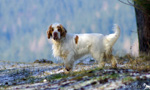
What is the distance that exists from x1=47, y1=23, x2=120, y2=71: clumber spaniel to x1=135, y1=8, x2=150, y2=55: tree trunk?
12.7 feet

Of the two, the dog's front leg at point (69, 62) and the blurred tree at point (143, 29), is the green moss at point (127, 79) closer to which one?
the dog's front leg at point (69, 62)

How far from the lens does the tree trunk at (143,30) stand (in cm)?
1111

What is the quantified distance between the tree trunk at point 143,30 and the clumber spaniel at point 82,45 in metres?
3.87

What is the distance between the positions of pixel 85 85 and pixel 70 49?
287cm

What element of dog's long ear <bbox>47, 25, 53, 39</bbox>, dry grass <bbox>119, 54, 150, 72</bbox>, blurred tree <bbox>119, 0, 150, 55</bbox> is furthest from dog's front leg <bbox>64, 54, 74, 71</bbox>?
blurred tree <bbox>119, 0, 150, 55</bbox>

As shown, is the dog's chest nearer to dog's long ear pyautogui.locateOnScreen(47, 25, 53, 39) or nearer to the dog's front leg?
the dog's front leg

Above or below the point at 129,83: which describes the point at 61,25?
above

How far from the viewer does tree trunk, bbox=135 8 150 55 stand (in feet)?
36.4

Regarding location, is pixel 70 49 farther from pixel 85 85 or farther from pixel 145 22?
pixel 145 22

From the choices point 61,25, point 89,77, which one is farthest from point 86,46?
point 89,77

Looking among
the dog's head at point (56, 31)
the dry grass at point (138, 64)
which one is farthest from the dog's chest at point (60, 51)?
the dry grass at point (138, 64)

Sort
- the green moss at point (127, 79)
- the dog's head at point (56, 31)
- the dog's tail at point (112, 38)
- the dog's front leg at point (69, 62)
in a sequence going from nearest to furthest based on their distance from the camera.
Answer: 1. the green moss at point (127, 79)
2. the dog's head at point (56, 31)
3. the dog's tail at point (112, 38)
4. the dog's front leg at point (69, 62)

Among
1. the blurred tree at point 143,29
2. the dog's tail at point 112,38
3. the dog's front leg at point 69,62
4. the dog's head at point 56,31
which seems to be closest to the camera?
the dog's head at point 56,31

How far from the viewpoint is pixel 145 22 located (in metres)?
11.1
